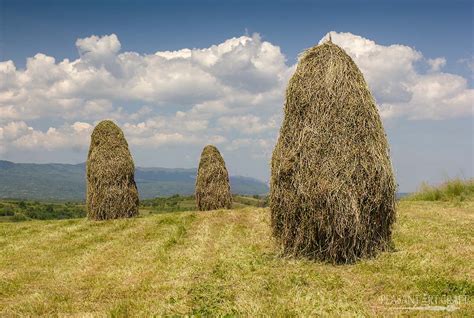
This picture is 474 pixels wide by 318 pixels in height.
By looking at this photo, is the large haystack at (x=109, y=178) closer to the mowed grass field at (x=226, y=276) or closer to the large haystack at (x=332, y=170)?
the mowed grass field at (x=226, y=276)

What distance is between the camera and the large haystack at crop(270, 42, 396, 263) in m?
11.9

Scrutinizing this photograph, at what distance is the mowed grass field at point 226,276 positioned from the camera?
324 inches

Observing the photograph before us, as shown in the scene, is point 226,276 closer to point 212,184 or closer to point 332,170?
point 332,170

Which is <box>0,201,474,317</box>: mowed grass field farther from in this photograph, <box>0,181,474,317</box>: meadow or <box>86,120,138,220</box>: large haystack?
<box>86,120,138,220</box>: large haystack

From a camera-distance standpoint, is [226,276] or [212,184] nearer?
[226,276]

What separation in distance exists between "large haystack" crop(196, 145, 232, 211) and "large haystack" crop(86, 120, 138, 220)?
5915 mm

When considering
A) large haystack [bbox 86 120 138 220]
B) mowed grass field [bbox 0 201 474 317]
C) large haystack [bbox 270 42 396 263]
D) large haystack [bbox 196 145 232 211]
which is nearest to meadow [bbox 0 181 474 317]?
mowed grass field [bbox 0 201 474 317]

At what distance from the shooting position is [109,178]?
2717 centimetres

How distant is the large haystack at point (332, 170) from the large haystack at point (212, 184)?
2002 centimetres

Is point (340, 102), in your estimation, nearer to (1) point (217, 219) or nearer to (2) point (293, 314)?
(2) point (293, 314)

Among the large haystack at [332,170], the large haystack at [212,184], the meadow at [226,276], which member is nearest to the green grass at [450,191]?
the meadow at [226,276]

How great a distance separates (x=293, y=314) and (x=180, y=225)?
13979 mm

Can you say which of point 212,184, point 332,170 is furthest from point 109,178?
point 332,170

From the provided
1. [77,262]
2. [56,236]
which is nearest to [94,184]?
[56,236]
